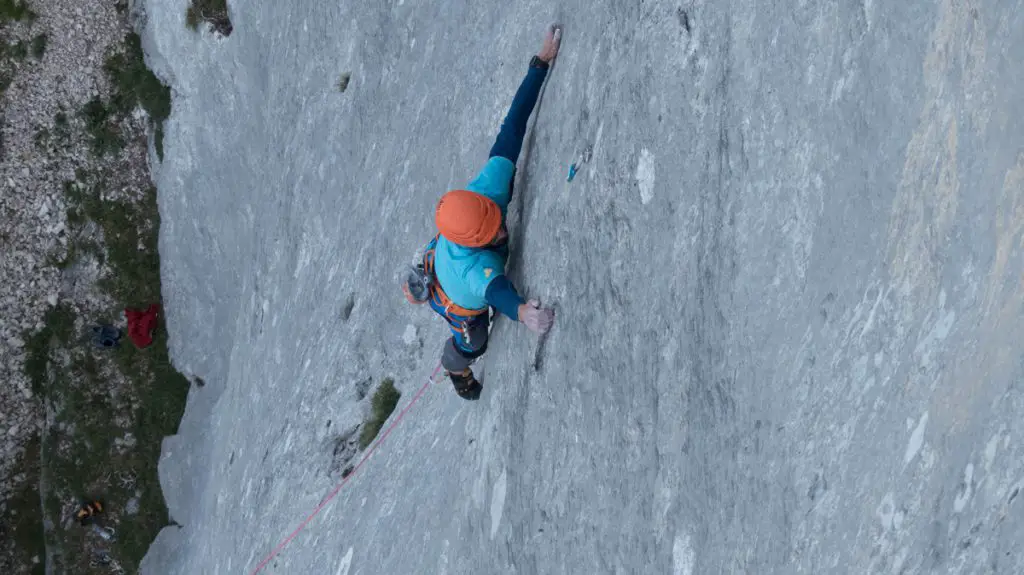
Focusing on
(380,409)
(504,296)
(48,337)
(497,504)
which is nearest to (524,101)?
(504,296)

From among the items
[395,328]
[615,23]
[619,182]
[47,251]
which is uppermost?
[47,251]

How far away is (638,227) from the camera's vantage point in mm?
4398

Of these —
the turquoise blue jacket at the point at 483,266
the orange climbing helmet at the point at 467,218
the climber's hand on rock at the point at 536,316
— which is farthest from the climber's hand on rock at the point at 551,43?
the climber's hand on rock at the point at 536,316

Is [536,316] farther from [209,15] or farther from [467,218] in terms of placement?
[209,15]

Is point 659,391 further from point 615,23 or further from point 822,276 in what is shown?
point 615,23

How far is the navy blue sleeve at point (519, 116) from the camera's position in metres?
5.77

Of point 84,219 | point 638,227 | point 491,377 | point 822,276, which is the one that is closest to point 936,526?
point 822,276

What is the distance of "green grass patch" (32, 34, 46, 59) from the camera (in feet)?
46.1

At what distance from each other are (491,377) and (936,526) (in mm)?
3671

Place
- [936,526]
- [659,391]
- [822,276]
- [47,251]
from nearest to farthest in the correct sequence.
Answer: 1. [936,526]
2. [822,276]
3. [659,391]
4. [47,251]

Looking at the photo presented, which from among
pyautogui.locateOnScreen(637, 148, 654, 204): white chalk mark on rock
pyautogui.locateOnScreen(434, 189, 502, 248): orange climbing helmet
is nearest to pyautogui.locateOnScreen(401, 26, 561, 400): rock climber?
pyautogui.locateOnScreen(434, 189, 502, 248): orange climbing helmet

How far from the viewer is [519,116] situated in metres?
5.85

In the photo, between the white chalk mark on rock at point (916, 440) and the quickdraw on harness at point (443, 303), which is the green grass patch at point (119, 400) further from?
the white chalk mark on rock at point (916, 440)

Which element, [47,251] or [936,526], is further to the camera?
[47,251]
